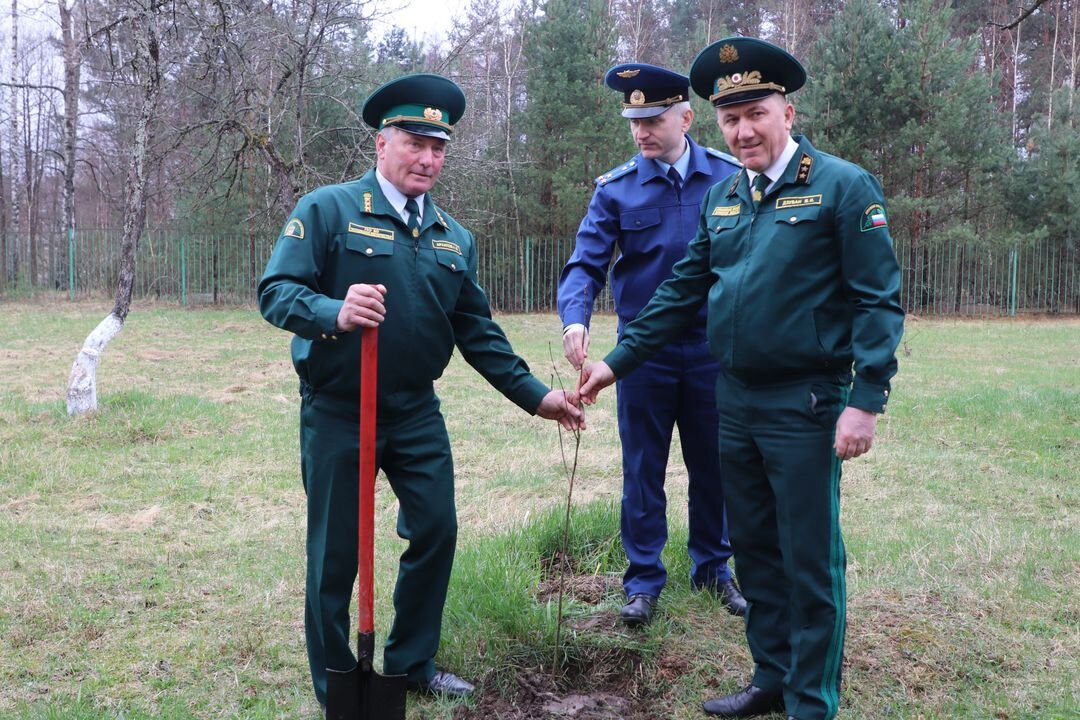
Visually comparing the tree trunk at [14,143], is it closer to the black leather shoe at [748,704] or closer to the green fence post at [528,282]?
the green fence post at [528,282]

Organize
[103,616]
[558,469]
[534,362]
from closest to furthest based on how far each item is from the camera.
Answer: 1. [103,616]
2. [558,469]
3. [534,362]

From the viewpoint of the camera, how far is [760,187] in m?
3.22

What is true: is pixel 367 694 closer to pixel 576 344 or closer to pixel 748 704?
pixel 748 704

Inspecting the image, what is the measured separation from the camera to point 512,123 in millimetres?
24828

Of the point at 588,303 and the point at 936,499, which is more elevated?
the point at 588,303

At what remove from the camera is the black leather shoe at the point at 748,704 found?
3.39 metres

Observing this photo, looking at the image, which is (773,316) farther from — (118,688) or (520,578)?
(118,688)

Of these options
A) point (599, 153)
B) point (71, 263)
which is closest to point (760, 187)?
point (599, 153)

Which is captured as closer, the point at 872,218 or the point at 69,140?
the point at 872,218

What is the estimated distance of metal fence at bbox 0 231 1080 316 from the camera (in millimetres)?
23078

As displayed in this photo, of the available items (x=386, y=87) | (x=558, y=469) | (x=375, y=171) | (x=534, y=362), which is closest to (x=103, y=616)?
(x=375, y=171)

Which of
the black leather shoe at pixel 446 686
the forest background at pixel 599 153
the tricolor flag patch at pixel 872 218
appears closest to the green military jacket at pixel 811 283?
the tricolor flag patch at pixel 872 218

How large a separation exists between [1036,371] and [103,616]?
12306mm

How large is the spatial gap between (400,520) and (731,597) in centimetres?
168
